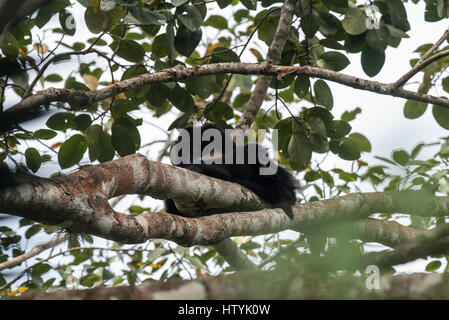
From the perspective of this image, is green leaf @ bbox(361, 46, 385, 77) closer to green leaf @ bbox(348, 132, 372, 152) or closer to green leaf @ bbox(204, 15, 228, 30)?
green leaf @ bbox(348, 132, 372, 152)

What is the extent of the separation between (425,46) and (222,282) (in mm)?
2939

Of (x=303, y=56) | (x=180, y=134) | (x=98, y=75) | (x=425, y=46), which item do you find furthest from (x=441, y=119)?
(x=98, y=75)

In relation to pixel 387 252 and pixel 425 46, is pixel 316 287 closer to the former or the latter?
pixel 387 252

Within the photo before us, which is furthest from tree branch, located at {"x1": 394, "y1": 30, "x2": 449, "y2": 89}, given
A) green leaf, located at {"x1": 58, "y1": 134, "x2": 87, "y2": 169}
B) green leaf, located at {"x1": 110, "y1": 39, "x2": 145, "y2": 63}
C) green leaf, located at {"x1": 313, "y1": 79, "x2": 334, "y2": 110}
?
green leaf, located at {"x1": 58, "y1": 134, "x2": 87, "y2": 169}

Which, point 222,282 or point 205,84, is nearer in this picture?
point 222,282

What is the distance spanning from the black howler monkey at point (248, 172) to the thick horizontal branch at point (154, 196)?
0.30 meters

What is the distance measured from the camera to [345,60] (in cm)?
297

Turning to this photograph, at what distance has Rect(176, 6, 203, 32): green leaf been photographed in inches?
99.8

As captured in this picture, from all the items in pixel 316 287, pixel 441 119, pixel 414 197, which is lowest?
pixel 316 287

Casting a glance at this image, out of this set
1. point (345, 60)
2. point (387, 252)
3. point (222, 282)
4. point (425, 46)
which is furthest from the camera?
point (425, 46)

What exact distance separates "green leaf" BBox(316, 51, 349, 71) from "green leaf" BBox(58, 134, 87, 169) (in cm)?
155

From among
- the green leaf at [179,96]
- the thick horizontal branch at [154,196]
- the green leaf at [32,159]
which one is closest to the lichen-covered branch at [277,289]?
the thick horizontal branch at [154,196]

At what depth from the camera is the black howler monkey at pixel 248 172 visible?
129 inches

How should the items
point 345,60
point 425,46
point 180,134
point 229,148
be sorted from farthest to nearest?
point 180,134, point 229,148, point 425,46, point 345,60
